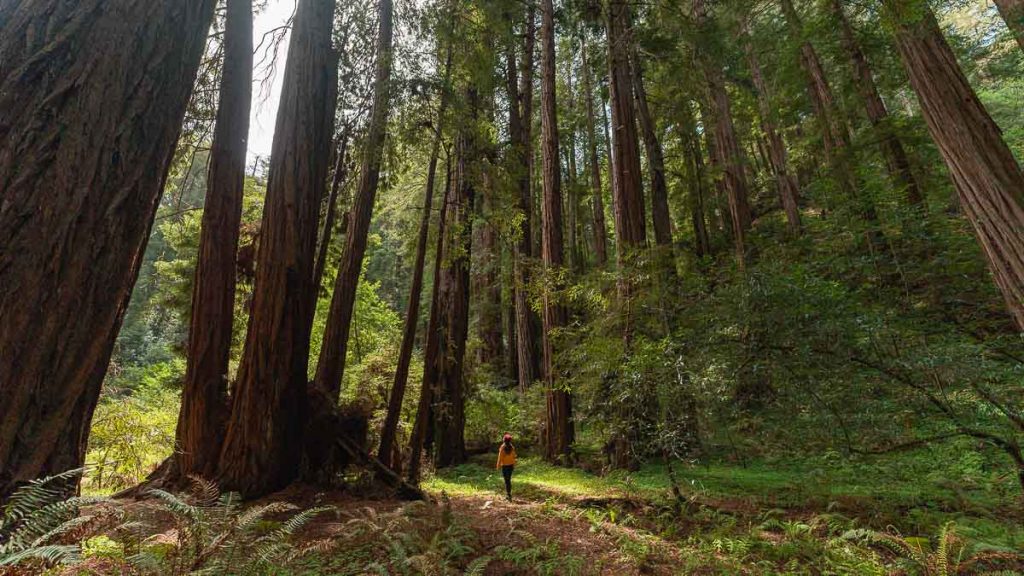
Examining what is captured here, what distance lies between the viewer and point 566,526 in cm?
526

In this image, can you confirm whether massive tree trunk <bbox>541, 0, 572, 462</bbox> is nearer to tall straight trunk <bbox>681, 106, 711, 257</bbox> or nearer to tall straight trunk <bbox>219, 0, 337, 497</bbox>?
tall straight trunk <bbox>681, 106, 711, 257</bbox>

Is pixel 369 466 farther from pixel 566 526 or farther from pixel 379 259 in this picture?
pixel 379 259

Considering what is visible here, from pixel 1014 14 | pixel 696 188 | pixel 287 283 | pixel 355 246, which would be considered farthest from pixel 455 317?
pixel 696 188

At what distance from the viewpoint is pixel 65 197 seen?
1.69 m

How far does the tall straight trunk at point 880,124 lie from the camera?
1196 centimetres

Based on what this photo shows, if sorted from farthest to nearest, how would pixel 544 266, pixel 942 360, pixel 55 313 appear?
pixel 544 266
pixel 942 360
pixel 55 313

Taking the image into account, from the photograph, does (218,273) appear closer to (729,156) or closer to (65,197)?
(65,197)

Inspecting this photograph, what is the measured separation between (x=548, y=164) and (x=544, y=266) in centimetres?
237

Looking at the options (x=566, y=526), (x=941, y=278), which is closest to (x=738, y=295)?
(x=566, y=526)

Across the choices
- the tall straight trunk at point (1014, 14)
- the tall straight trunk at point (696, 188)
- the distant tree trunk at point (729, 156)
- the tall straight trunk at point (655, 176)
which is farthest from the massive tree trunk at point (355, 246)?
the distant tree trunk at point (729, 156)

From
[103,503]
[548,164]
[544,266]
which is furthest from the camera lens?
[548,164]

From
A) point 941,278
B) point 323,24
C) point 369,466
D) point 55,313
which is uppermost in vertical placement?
point 323,24

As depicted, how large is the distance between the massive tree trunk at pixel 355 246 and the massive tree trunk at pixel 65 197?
5.12 meters

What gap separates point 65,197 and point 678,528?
235 inches
